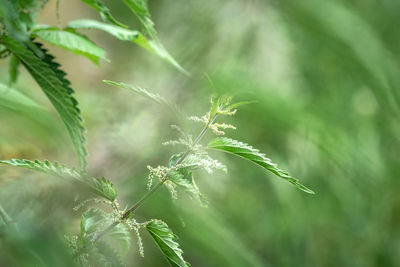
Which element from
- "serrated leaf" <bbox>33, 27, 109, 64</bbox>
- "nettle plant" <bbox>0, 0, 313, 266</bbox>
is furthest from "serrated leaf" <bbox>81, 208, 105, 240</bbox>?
"serrated leaf" <bbox>33, 27, 109, 64</bbox>

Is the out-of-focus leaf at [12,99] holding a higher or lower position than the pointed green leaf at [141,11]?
lower

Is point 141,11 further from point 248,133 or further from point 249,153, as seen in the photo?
point 248,133

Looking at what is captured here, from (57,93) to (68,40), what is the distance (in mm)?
50

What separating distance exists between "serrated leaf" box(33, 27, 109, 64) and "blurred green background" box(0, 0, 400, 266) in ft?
0.25

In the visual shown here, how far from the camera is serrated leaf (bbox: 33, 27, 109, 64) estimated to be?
367mm

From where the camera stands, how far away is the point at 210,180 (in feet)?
3.00

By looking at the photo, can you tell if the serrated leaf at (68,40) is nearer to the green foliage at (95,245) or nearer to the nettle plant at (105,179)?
the nettle plant at (105,179)

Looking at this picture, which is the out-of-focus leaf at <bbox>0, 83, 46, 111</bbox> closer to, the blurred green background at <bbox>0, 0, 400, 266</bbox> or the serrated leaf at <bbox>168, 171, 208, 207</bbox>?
the blurred green background at <bbox>0, 0, 400, 266</bbox>

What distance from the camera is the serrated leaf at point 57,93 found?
35cm

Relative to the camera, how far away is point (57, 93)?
352 mm

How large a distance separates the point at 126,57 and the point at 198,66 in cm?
82

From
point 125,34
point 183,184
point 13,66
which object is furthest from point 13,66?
point 183,184

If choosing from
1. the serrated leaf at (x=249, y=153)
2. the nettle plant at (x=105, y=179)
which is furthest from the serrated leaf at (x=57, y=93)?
the serrated leaf at (x=249, y=153)

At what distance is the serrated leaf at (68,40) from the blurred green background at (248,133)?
8 cm
